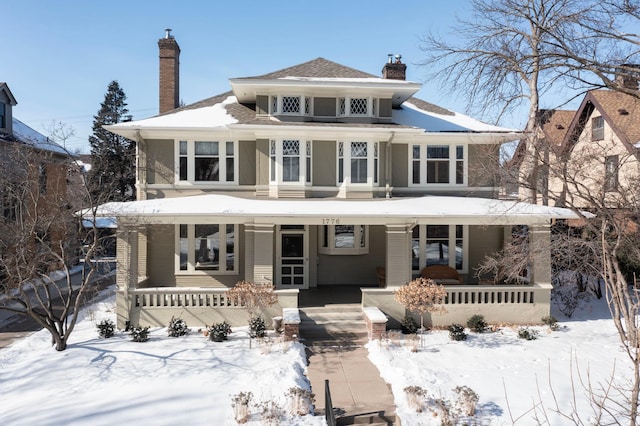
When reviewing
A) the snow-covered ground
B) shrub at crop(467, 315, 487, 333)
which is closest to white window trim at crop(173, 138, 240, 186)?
the snow-covered ground

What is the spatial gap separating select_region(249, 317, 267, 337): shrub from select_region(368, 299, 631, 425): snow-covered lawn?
9.95 ft

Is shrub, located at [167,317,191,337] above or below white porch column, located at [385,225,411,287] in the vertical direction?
below

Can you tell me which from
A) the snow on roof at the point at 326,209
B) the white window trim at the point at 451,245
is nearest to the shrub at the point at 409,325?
the snow on roof at the point at 326,209

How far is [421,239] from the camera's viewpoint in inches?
623

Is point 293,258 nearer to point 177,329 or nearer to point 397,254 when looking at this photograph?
point 397,254

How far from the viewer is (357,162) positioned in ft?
48.5

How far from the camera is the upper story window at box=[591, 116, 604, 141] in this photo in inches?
967

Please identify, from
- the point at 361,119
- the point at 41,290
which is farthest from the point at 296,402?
the point at 41,290

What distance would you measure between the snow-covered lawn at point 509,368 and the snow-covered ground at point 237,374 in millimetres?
27

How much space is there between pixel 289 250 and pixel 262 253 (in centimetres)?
281

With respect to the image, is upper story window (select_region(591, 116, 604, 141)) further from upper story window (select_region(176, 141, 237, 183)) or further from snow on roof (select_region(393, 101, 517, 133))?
upper story window (select_region(176, 141, 237, 183))

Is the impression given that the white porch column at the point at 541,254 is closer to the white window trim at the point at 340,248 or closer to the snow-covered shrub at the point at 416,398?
the white window trim at the point at 340,248

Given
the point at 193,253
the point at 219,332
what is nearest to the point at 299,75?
the point at 193,253

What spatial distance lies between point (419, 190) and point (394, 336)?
21.0 ft
